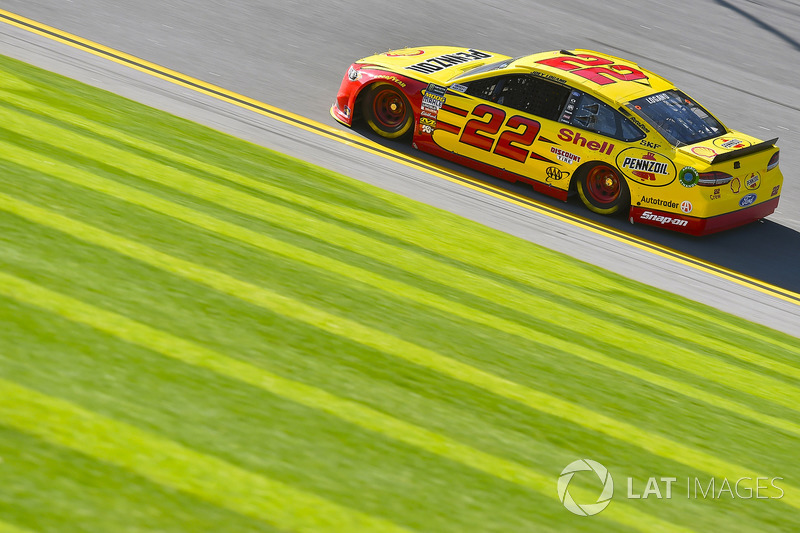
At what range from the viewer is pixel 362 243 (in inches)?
256

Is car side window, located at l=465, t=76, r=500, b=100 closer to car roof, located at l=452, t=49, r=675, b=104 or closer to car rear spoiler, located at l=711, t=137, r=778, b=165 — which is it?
car roof, located at l=452, t=49, r=675, b=104

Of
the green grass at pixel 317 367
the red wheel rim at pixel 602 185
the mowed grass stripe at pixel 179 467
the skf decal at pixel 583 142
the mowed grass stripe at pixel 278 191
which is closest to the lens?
the mowed grass stripe at pixel 179 467

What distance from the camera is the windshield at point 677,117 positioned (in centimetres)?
896

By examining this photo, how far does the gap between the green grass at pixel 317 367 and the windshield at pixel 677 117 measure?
2299 mm

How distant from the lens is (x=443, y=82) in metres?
9.92

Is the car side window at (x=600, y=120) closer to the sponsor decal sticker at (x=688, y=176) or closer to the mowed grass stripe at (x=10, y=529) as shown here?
the sponsor decal sticker at (x=688, y=176)

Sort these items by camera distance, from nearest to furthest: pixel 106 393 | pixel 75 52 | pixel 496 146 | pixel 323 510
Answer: pixel 323 510 → pixel 106 393 → pixel 496 146 → pixel 75 52

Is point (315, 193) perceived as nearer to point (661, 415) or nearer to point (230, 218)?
point (230, 218)

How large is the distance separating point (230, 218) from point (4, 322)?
2.29 m

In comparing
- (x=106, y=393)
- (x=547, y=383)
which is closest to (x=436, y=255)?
(x=547, y=383)

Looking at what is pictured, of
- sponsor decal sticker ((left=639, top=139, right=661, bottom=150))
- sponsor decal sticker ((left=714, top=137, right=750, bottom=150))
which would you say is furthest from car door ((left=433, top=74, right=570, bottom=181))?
sponsor decal sticker ((left=714, top=137, right=750, bottom=150))

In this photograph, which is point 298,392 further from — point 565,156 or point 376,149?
point 376,149

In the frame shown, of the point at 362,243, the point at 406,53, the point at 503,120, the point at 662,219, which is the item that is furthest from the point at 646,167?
the point at 362,243

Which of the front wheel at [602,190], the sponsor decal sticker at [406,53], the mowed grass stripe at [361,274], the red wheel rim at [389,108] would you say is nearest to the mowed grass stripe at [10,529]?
the mowed grass stripe at [361,274]
